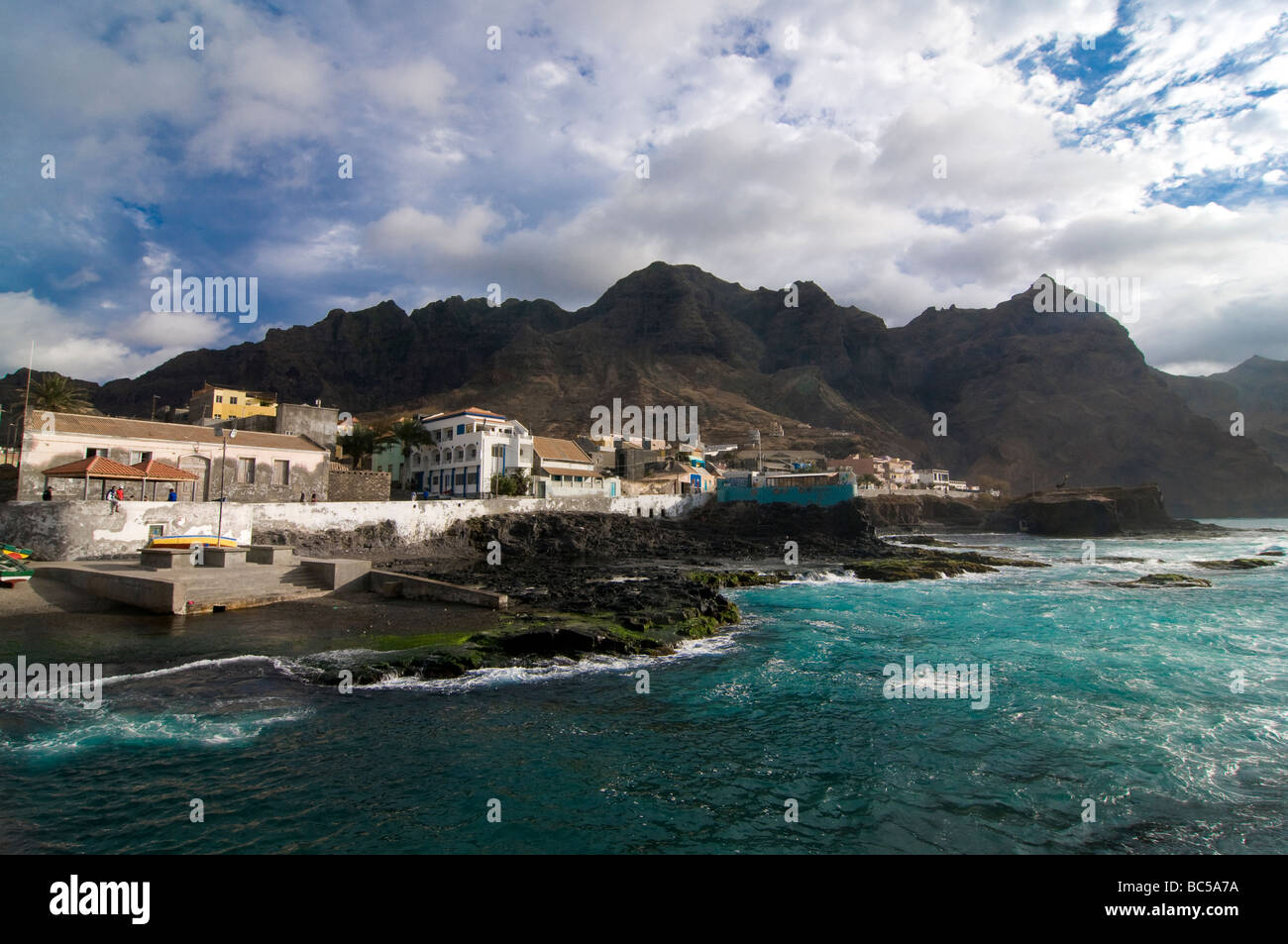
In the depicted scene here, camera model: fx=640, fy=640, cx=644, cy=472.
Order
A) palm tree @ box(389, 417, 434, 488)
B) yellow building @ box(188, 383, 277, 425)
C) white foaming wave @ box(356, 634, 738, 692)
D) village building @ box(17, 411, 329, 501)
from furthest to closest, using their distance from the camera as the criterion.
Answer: yellow building @ box(188, 383, 277, 425) → palm tree @ box(389, 417, 434, 488) → village building @ box(17, 411, 329, 501) → white foaming wave @ box(356, 634, 738, 692)

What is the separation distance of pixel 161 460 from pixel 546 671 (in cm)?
2916

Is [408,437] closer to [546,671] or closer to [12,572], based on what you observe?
[12,572]

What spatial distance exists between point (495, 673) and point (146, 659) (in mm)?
8445

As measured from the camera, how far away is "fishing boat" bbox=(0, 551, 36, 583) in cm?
2022

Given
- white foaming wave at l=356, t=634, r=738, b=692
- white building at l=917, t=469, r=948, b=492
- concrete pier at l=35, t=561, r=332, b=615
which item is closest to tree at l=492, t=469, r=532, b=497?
concrete pier at l=35, t=561, r=332, b=615

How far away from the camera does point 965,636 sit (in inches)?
859

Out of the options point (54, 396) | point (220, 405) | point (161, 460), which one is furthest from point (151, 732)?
point (220, 405)

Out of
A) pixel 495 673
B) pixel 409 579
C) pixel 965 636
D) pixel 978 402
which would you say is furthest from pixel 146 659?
pixel 978 402

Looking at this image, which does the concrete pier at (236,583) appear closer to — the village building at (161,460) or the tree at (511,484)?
the village building at (161,460)

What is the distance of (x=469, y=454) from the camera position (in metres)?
53.9

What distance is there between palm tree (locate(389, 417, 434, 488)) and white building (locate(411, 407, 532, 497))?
2.00 feet

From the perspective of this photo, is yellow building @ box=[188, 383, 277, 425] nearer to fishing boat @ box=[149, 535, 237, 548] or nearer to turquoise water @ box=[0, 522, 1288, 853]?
fishing boat @ box=[149, 535, 237, 548]
